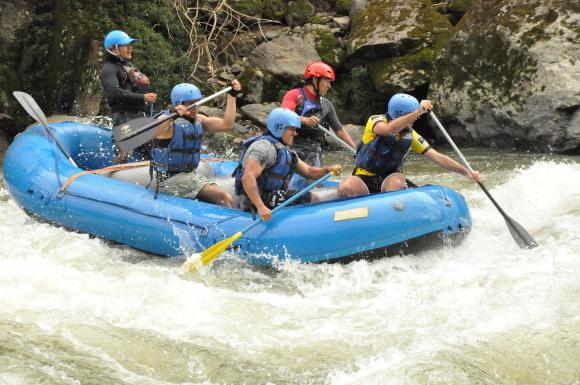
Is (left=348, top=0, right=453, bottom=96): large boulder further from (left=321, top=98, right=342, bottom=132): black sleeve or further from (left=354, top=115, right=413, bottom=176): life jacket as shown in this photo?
(left=354, top=115, right=413, bottom=176): life jacket

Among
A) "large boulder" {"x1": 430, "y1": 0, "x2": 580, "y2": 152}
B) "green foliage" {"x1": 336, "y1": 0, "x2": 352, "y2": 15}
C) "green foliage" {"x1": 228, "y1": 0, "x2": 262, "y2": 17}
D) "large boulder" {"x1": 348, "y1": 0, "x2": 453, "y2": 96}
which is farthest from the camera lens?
"green foliage" {"x1": 336, "y1": 0, "x2": 352, "y2": 15}

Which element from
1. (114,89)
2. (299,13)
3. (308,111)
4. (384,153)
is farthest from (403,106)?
(299,13)

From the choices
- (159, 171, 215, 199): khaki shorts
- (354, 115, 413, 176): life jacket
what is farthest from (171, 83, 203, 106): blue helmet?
(354, 115, 413, 176): life jacket

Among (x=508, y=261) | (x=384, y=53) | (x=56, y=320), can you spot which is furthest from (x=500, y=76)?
(x=56, y=320)

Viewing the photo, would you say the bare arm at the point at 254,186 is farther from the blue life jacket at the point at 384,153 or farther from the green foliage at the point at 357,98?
the green foliage at the point at 357,98

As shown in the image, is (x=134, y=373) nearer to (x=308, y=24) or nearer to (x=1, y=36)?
(x=1, y=36)

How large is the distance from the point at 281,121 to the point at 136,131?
4.01 ft

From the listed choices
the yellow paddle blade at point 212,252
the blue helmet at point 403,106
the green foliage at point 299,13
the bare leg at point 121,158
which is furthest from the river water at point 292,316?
the green foliage at point 299,13

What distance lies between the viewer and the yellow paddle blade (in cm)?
567

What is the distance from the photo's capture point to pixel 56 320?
180 inches

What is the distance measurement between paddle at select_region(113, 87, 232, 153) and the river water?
82 centimetres

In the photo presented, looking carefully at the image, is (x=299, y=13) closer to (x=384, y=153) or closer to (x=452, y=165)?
(x=384, y=153)

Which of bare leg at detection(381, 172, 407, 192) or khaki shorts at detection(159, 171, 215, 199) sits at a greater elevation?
khaki shorts at detection(159, 171, 215, 199)

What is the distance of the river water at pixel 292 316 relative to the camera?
13.5ft
